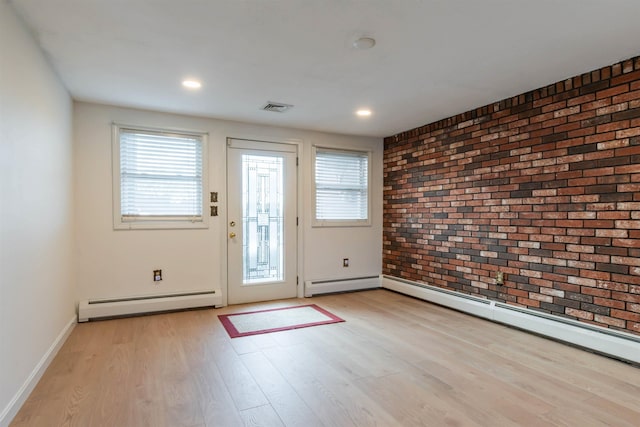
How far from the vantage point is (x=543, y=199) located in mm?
3197

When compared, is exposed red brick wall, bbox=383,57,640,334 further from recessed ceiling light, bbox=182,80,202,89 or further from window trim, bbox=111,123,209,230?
recessed ceiling light, bbox=182,80,202,89

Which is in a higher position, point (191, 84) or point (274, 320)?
point (191, 84)

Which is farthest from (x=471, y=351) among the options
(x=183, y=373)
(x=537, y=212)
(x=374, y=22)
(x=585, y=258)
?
(x=374, y=22)

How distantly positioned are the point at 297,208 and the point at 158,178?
171 cm

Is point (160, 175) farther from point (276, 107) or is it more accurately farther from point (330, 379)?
point (330, 379)

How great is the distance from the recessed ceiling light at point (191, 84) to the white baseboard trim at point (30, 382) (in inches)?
91.7

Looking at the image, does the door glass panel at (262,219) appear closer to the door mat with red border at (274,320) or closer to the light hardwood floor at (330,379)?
the door mat with red border at (274,320)

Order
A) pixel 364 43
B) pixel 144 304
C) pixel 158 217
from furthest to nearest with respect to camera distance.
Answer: pixel 158 217
pixel 144 304
pixel 364 43

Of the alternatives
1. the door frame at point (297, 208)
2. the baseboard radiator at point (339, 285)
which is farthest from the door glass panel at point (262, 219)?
the baseboard radiator at point (339, 285)

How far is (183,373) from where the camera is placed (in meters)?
2.47

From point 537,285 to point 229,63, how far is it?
3250 millimetres

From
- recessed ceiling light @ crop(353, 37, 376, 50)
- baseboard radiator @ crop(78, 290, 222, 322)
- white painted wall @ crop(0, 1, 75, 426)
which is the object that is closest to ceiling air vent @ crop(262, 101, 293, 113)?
recessed ceiling light @ crop(353, 37, 376, 50)

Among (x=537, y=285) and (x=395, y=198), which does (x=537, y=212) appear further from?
(x=395, y=198)

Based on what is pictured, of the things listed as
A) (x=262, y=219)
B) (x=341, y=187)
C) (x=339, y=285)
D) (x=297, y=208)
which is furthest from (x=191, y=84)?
(x=339, y=285)
